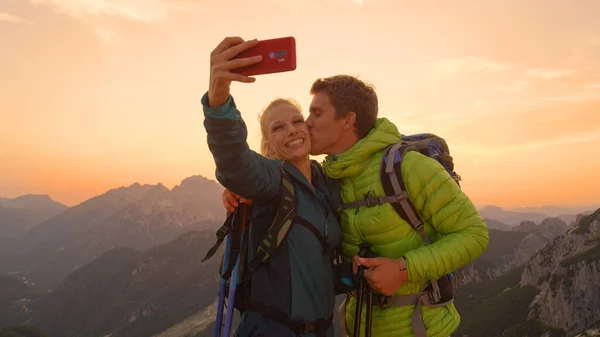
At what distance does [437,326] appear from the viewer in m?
6.56

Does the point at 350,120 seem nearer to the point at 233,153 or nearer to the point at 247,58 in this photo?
the point at 233,153

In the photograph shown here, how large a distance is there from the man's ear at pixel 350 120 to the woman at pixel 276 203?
894 millimetres

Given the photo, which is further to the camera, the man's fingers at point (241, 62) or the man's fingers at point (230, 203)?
the man's fingers at point (230, 203)

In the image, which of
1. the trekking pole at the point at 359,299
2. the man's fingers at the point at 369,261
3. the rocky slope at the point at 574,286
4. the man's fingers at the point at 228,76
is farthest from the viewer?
the rocky slope at the point at 574,286

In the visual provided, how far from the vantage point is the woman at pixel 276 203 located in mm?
4934

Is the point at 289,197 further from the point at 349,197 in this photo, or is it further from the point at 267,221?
the point at 349,197

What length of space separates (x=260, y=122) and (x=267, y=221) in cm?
219

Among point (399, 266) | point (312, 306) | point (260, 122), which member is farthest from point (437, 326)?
point (260, 122)

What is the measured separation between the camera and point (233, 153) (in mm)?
5105

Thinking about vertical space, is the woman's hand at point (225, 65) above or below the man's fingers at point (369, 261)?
above

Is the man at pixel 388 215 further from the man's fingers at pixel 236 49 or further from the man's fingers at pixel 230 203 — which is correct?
the man's fingers at pixel 236 49

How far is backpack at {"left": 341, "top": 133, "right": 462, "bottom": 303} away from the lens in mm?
6445

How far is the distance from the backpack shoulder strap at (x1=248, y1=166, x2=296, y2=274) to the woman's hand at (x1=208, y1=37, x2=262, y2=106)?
1.80 m

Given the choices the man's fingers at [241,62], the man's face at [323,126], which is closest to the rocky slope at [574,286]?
the man's face at [323,126]
